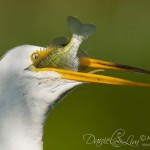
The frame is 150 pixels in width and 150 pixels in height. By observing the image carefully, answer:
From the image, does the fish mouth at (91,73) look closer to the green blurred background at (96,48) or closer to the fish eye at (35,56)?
the fish eye at (35,56)

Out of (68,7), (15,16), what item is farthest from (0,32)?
(68,7)

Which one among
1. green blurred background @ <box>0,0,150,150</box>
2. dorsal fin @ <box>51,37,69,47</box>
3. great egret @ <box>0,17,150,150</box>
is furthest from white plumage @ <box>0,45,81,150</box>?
green blurred background @ <box>0,0,150,150</box>

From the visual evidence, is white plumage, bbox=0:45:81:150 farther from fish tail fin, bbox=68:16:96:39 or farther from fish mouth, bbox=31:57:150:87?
fish tail fin, bbox=68:16:96:39

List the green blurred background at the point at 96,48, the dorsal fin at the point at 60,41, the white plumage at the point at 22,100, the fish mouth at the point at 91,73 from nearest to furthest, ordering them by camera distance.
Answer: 1. the white plumage at the point at 22,100
2. the fish mouth at the point at 91,73
3. the dorsal fin at the point at 60,41
4. the green blurred background at the point at 96,48

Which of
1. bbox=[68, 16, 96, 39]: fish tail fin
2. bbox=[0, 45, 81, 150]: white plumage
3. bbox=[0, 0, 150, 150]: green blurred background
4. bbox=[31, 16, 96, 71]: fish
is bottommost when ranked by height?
bbox=[0, 0, 150, 150]: green blurred background

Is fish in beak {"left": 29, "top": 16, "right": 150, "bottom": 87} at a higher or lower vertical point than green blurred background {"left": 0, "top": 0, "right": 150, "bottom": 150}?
higher

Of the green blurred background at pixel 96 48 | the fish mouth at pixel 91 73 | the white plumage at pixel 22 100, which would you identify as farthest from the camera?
the green blurred background at pixel 96 48

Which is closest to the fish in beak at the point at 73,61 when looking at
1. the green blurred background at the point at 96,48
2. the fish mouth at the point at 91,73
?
the fish mouth at the point at 91,73

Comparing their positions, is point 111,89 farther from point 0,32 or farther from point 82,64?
point 82,64
